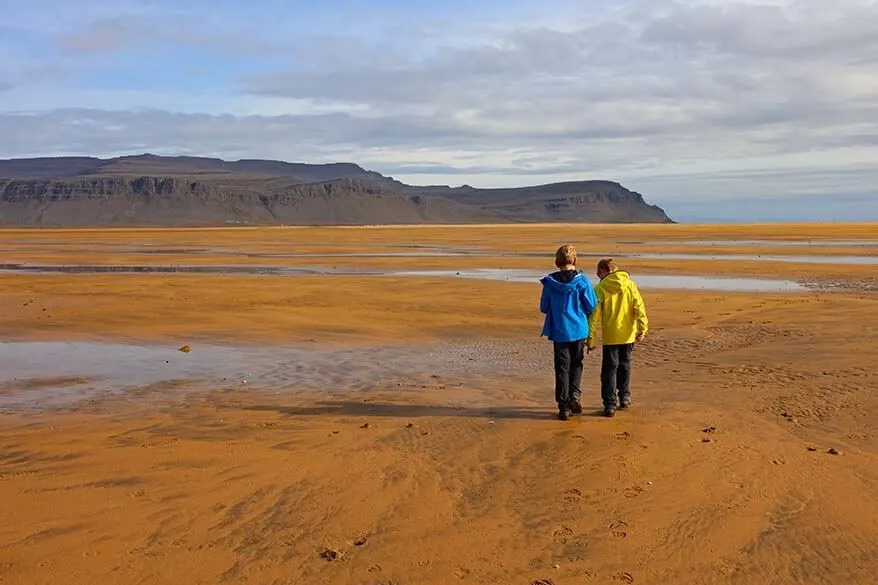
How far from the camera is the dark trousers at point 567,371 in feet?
28.1

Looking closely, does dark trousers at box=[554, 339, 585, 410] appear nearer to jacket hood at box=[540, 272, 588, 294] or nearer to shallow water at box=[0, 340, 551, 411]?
jacket hood at box=[540, 272, 588, 294]

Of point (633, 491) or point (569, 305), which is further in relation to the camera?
point (569, 305)

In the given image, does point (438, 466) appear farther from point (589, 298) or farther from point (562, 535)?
point (589, 298)

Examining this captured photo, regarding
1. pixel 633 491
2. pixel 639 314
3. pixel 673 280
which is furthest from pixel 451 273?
pixel 633 491

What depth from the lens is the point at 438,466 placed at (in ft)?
23.1

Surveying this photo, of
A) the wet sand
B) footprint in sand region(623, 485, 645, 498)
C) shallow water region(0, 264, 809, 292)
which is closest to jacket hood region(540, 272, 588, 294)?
the wet sand

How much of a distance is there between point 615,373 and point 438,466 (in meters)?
2.67

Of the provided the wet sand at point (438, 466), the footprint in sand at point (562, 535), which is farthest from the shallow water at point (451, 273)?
the footprint in sand at point (562, 535)

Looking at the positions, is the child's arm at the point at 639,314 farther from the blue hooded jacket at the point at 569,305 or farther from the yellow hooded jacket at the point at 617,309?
the blue hooded jacket at the point at 569,305

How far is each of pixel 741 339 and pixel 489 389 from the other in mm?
5891

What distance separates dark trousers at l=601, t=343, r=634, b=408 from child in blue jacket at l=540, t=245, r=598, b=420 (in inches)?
10.9

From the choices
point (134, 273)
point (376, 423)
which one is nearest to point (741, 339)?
point (376, 423)

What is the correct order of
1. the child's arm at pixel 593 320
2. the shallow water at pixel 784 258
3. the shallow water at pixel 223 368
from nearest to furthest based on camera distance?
the child's arm at pixel 593 320 < the shallow water at pixel 223 368 < the shallow water at pixel 784 258

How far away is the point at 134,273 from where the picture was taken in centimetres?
3238
